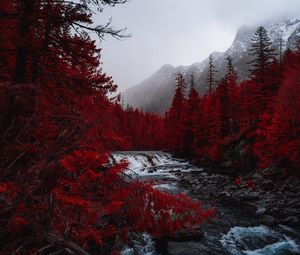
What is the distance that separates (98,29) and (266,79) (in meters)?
29.7

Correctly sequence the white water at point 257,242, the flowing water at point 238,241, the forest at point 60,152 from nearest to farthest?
the forest at point 60,152 < the flowing water at point 238,241 < the white water at point 257,242

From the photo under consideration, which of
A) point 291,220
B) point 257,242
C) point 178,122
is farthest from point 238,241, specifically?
point 178,122

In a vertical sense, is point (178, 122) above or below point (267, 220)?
above

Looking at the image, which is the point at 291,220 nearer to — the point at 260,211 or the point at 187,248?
the point at 260,211

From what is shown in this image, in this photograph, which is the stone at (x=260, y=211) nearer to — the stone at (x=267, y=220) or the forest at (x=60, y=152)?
the stone at (x=267, y=220)

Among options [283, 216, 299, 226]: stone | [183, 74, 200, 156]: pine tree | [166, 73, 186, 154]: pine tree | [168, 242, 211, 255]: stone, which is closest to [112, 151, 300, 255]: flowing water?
[168, 242, 211, 255]: stone

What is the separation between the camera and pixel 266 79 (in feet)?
102

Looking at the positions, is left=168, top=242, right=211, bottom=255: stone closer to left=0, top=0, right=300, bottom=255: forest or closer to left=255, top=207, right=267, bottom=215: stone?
left=0, top=0, right=300, bottom=255: forest

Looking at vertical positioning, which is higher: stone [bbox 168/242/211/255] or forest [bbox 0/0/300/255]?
forest [bbox 0/0/300/255]

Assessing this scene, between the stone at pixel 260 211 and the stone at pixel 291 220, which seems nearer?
the stone at pixel 291 220

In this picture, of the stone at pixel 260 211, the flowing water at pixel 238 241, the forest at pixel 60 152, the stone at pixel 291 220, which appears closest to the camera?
the forest at pixel 60 152

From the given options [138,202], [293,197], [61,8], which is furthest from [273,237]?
[61,8]

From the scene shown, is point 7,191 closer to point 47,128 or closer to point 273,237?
point 47,128

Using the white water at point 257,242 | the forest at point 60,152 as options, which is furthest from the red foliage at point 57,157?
the white water at point 257,242
